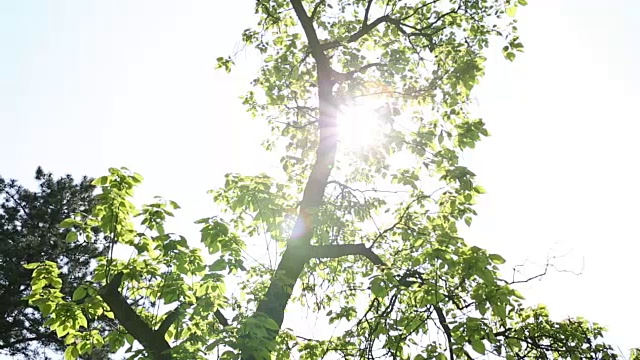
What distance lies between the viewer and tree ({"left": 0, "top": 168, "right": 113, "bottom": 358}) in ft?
58.8

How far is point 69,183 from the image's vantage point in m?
21.9

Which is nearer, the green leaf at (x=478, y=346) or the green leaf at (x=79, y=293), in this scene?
the green leaf at (x=478, y=346)

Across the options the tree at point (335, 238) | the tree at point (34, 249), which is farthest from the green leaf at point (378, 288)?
the tree at point (34, 249)

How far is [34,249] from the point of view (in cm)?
1866

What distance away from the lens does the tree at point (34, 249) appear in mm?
17922

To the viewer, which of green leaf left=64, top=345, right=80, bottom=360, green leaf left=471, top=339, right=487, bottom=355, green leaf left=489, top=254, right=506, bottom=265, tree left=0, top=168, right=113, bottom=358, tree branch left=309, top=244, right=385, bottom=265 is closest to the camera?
green leaf left=471, top=339, right=487, bottom=355

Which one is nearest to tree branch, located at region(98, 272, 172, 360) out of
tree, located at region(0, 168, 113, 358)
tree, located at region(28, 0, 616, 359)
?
tree, located at region(28, 0, 616, 359)

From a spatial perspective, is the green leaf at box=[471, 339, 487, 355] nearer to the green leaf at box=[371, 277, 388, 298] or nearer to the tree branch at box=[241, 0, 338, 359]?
the green leaf at box=[371, 277, 388, 298]

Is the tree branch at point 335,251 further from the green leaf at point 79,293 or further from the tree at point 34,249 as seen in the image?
the tree at point 34,249

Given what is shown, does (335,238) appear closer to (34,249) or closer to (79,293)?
(79,293)

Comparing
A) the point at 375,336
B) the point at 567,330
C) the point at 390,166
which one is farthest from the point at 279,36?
the point at 567,330

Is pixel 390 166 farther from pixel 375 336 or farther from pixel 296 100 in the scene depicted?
pixel 375 336

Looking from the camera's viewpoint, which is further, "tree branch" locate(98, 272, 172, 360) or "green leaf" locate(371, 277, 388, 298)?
"tree branch" locate(98, 272, 172, 360)

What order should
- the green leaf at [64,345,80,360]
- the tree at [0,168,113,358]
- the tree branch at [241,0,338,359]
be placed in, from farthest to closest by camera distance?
the tree at [0,168,113,358] → the tree branch at [241,0,338,359] → the green leaf at [64,345,80,360]
